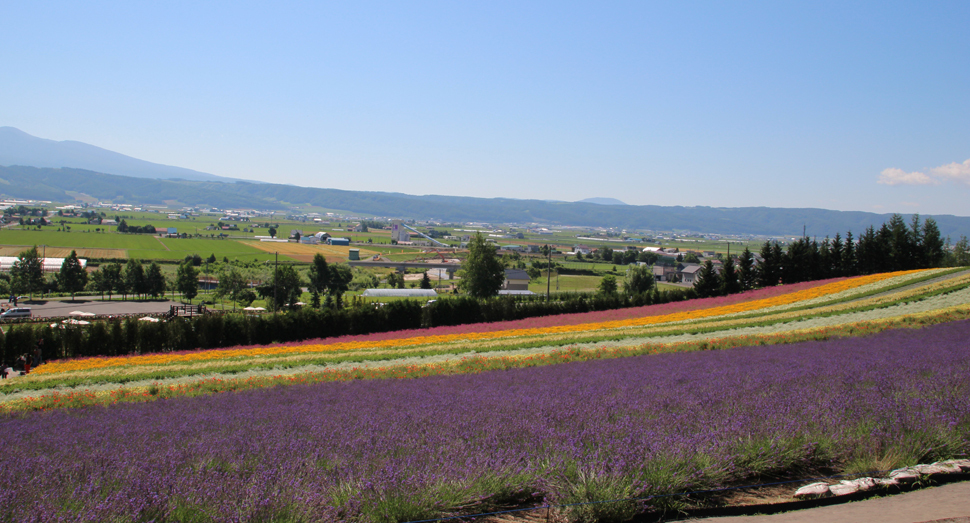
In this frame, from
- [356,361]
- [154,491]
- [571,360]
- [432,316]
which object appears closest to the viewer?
[154,491]

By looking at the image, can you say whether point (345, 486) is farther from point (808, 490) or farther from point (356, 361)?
point (356, 361)

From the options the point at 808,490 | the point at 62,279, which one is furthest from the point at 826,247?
the point at 62,279

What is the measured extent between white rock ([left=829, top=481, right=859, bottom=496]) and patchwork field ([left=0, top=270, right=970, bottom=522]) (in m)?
0.57

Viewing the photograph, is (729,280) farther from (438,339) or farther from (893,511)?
(893,511)

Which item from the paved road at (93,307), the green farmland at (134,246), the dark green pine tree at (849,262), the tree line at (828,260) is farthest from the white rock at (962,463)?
the green farmland at (134,246)

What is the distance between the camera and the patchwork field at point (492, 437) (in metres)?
4.99

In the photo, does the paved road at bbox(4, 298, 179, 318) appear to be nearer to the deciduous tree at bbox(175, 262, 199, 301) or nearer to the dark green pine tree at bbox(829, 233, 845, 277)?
the deciduous tree at bbox(175, 262, 199, 301)

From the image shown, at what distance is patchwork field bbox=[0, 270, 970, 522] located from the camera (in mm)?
4988

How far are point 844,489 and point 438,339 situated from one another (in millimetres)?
27584

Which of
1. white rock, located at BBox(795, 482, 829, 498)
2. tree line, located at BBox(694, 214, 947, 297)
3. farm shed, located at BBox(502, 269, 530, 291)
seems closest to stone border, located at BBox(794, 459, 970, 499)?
white rock, located at BBox(795, 482, 829, 498)

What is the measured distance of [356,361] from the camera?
22141mm

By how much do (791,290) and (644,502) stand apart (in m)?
47.7

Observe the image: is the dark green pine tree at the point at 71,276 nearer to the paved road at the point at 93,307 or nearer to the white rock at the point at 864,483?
the paved road at the point at 93,307

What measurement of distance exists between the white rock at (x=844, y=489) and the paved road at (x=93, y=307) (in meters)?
68.4
